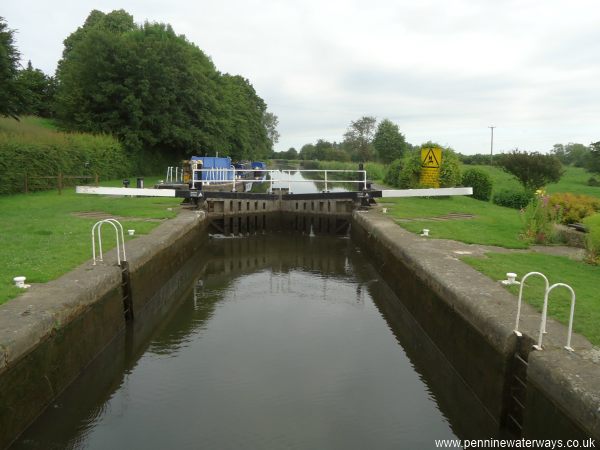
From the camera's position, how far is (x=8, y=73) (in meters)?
21.7

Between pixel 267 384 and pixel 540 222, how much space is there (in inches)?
283

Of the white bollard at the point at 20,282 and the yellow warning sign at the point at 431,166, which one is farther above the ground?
the yellow warning sign at the point at 431,166

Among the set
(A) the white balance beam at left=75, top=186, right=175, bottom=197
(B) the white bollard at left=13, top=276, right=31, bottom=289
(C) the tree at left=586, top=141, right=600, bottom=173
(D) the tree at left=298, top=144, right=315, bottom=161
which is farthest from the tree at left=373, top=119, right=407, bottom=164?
(D) the tree at left=298, top=144, right=315, bottom=161

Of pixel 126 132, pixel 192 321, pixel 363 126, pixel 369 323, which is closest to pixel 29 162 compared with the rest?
pixel 126 132

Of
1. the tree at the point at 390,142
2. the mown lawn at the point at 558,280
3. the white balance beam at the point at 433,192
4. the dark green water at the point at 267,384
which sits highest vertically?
the tree at the point at 390,142

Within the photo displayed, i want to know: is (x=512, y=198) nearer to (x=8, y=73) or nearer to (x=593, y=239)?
(x=593, y=239)

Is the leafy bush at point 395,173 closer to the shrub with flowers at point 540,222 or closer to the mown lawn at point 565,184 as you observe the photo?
the mown lawn at point 565,184

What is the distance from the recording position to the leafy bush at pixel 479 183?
20062mm

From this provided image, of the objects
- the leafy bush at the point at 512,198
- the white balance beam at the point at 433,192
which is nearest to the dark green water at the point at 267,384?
the white balance beam at the point at 433,192

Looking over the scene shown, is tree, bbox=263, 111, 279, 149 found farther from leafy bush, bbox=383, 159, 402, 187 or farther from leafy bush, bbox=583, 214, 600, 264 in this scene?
leafy bush, bbox=583, 214, 600, 264

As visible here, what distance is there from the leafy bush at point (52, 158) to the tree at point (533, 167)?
1922 cm

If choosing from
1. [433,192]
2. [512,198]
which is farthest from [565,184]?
[433,192]

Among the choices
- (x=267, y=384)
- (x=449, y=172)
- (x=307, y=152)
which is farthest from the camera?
(x=307, y=152)

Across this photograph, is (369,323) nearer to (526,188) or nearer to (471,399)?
(471,399)
